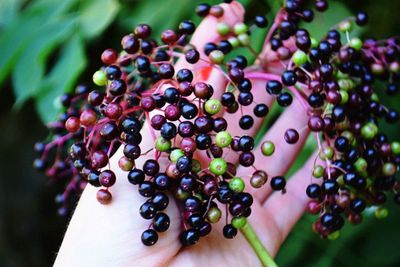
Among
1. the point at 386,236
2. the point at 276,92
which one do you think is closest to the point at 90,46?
the point at 276,92

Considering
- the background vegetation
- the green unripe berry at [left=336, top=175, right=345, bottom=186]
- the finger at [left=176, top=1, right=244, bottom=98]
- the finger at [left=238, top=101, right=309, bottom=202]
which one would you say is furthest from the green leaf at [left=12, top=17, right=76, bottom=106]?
the green unripe berry at [left=336, top=175, right=345, bottom=186]

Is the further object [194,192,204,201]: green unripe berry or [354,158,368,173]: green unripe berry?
[354,158,368,173]: green unripe berry

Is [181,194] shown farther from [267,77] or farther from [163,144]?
[267,77]

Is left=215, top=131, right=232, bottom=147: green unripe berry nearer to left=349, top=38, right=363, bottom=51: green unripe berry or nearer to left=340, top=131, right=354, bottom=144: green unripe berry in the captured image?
left=340, top=131, right=354, bottom=144: green unripe berry

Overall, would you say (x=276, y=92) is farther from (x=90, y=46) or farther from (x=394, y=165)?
(x=90, y=46)

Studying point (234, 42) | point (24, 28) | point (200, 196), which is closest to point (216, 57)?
point (234, 42)
